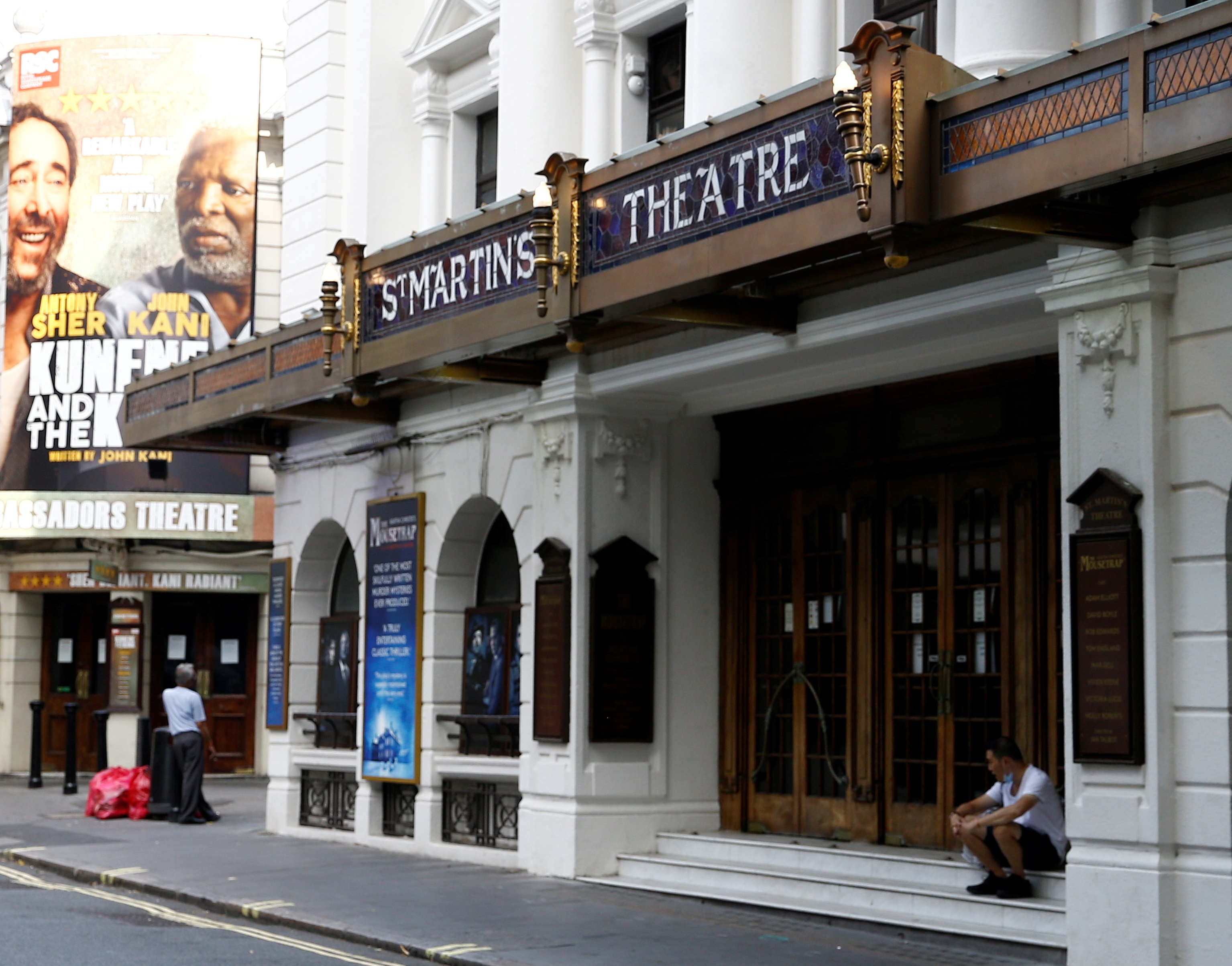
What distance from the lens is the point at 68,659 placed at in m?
A: 30.1

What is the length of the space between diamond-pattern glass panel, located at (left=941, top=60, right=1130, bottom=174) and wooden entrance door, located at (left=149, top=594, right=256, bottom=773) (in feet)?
72.1

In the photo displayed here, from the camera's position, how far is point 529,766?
15.1m

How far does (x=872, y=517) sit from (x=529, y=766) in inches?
143

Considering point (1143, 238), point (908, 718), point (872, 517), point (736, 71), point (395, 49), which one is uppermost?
point (395, 49)

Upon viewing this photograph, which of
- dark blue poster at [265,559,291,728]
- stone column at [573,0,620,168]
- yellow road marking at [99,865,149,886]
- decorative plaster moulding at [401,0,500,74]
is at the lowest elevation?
yellow road marking at [99,865,149,886]

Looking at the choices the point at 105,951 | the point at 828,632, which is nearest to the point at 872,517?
A: the point at 828,632

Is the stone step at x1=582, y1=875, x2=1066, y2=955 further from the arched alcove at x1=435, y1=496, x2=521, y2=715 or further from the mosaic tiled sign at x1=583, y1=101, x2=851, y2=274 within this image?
the mosaic tiled sign at x1=583, y1=101, x2=851, y2=274

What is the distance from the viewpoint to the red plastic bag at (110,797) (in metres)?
21.0

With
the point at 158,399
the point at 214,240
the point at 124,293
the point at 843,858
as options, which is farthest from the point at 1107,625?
the point at 124,293

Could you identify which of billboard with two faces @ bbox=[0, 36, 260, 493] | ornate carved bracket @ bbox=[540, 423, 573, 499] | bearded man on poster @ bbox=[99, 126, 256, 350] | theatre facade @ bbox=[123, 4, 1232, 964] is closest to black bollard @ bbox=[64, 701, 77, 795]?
billboard with two faces @ bbox=[0, 36, 260, 493]

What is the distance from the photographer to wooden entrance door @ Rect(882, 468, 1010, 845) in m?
13.0

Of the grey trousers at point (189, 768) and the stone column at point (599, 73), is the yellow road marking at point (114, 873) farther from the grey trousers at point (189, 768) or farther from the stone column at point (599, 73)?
the stone column at point (599, 73)

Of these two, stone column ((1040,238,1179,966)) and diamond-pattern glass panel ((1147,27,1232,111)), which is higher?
diamond-pattern glass panel ((1147,27,1232,111))

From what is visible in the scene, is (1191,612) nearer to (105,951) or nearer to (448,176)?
(105,951)
